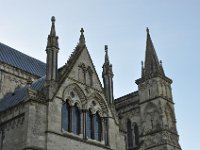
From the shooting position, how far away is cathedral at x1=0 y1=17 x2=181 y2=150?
29.8 metres

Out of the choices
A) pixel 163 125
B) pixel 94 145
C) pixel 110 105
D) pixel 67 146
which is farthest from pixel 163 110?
pixel 67 146

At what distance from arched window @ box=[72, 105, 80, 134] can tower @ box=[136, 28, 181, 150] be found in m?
14.3

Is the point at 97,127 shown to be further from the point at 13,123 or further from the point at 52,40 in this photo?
the point at 52,40

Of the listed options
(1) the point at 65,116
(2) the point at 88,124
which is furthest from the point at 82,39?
(1) the point at 65,116

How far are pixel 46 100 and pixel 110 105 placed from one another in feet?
27.0

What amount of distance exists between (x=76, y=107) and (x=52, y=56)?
4.87 metres

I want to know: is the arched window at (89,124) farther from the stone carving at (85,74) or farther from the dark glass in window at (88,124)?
the stone carving at (85,74)

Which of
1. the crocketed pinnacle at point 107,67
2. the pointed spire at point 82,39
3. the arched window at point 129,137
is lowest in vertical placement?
Answer: the arched window at point 129,137

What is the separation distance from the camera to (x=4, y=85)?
4188 cm

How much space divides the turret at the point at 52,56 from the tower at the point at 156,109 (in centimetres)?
1783

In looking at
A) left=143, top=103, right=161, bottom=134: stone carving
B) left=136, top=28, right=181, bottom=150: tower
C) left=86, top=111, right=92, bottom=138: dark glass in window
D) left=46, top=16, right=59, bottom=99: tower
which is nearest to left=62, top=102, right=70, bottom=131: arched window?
left=46, top=16, right=59, bottom=99: tower

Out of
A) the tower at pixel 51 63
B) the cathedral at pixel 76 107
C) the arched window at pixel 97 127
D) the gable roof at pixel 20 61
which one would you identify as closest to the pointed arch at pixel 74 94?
the cathedral at pixel 76 107

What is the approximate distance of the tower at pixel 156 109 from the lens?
4481cm

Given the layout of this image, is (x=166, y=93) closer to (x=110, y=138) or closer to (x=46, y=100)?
(x=110, y=138)
